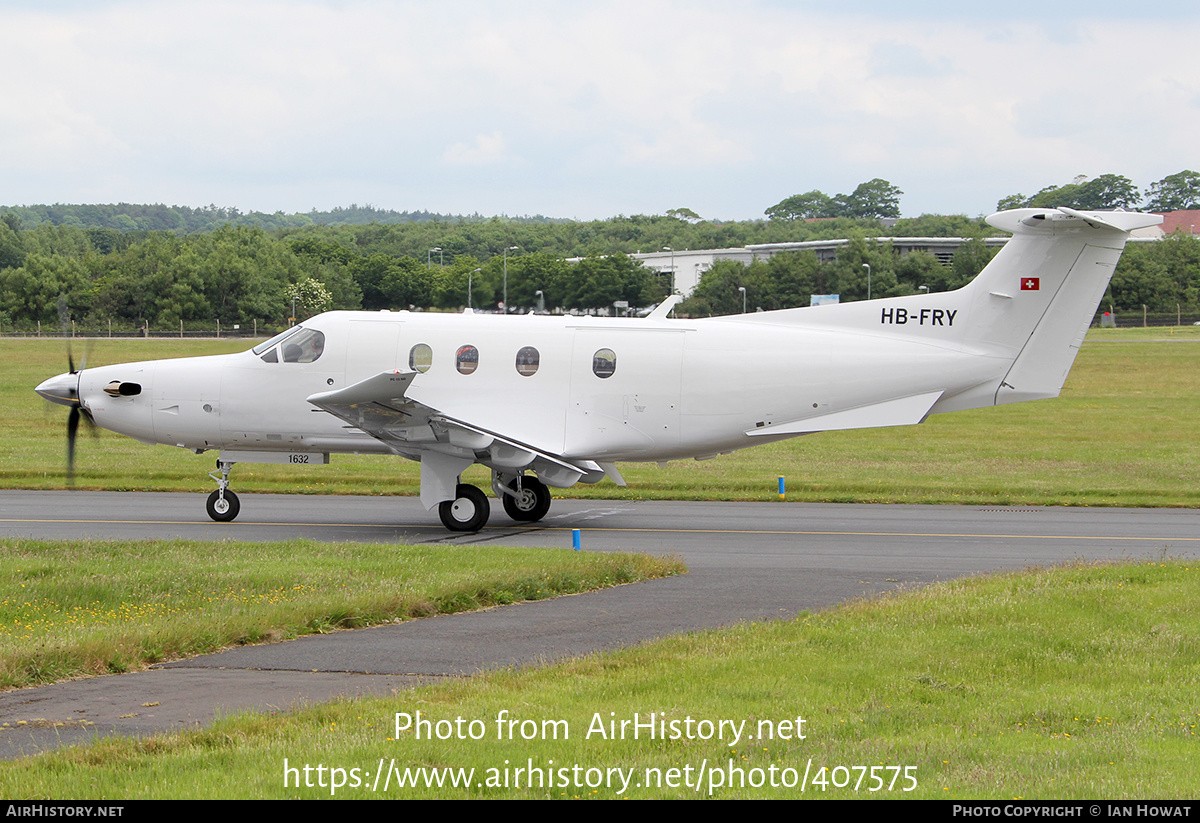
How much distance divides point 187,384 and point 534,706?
13.6m

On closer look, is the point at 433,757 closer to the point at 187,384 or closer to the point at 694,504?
the point at 187,384

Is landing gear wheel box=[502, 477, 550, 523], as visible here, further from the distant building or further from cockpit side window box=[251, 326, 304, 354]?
the distant building

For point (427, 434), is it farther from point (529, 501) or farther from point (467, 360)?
point (529, 501)

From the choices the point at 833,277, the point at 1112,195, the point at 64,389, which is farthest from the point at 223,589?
the point at 1112,195

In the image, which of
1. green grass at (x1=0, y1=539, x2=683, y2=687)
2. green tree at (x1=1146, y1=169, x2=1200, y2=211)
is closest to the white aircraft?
green grass at (x1=0, y1=539, x2=683, y2=687)

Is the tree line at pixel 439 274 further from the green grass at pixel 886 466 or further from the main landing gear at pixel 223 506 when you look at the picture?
the main landing gear at pixel 223 506

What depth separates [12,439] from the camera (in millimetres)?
33125

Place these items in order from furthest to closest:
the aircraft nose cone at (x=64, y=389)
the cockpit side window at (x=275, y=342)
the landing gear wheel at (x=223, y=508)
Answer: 1. the aircraft nose cone at (x=64, y=389)
2. the cockpit side window at (x=275, y=342)
3. the landing gear wheel at (x=223, y=508)

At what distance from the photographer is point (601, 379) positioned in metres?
19.6

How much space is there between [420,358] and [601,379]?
307cm

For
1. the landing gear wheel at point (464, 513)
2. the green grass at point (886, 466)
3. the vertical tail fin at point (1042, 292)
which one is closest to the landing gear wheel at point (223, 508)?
the landing gear wheel at point (464, 513)

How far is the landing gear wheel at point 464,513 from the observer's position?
Answer: 1903 cm

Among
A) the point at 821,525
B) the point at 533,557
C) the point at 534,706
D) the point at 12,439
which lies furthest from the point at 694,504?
the point at 12,439

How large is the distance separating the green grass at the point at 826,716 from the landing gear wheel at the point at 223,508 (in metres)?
11.3
